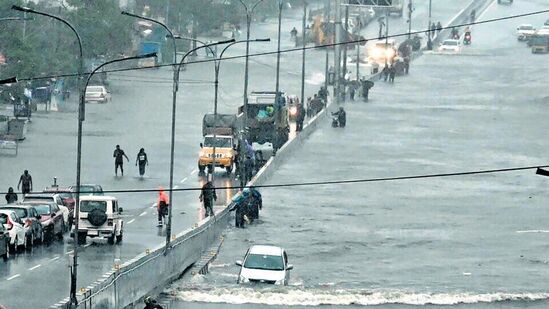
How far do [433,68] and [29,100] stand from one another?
4341 centimetres

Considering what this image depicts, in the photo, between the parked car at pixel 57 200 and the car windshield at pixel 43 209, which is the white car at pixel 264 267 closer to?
the car windshield at pixel 43 209

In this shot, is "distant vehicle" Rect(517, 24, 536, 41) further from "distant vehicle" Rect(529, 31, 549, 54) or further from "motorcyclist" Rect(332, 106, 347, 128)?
"motorcyclist" Rect(332, 106, 347, 128)

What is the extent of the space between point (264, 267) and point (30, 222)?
6.88 m

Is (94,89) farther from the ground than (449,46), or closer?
closer

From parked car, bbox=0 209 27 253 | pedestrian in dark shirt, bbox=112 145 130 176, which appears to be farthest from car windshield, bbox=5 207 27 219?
pedestrian in dark shirt, bbox=112 145 130 176

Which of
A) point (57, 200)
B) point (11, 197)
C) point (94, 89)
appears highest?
point (94, 89)

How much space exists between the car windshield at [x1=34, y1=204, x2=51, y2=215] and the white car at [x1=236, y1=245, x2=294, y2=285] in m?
6.43

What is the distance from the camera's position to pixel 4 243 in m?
56.1

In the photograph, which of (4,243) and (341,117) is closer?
(4,243)

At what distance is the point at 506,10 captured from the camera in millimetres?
163750

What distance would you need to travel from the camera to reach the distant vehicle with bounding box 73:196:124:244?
199 feet

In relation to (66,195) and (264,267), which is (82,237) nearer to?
(264,267)

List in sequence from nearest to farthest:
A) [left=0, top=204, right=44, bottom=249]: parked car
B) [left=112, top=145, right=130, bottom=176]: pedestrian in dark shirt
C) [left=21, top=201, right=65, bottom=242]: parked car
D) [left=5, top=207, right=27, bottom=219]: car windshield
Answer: [left=0, top=204, right=44, bottom=249]: parked car → [left=5, top=207, right=27, bottom=219]: car windshield → [left=21, top=201, right=65, bottom=242]: parked car → [left=112, top=145, right=130, bottom=176]: pedestrian in dark shirt

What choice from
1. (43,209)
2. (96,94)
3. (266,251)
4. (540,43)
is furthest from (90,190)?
(540,43)
